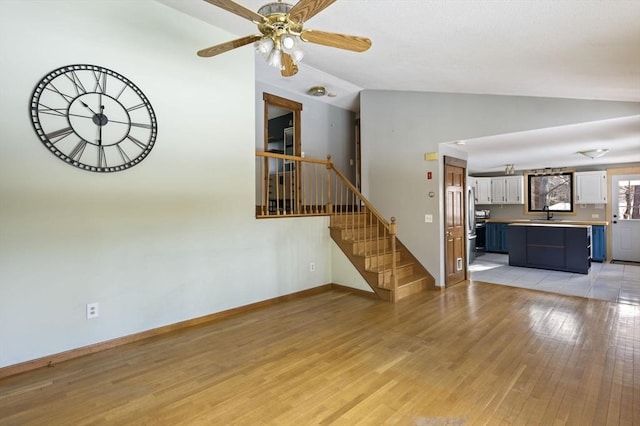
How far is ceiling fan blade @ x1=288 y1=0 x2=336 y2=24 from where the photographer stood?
1906mm

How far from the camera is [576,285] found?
538cm

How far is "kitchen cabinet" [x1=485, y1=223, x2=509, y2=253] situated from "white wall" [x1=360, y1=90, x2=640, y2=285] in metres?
4.63

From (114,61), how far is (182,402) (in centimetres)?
307

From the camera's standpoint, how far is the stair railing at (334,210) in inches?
185

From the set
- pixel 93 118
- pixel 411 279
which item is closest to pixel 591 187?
pixel 411 279

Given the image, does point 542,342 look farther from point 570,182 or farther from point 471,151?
point 570,182

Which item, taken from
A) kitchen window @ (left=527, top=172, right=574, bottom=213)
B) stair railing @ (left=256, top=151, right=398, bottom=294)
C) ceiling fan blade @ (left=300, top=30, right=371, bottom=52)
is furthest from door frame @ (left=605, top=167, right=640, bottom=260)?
ceiling fan blade @ (left=300, top=30, right=371, bottom=52)

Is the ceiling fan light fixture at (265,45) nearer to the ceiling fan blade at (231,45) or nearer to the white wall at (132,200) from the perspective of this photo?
the ceiling fan blade at (231,45)

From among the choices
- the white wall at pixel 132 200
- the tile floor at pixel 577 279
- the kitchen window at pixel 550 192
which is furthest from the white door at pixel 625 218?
the white wall at pixel 132 200

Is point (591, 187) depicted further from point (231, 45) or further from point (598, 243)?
point (231, 45)

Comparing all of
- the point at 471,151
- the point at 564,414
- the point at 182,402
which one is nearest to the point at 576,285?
the point at 471,151

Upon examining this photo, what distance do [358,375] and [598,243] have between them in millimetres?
7862

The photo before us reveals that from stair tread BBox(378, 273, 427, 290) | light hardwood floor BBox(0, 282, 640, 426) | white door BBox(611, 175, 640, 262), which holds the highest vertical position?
white door BBox(611, 175, 640, 262)

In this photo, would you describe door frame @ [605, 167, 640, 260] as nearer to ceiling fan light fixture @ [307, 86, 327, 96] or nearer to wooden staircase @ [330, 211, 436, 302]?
wooden staircase @ [330, 211, 436, 302]
